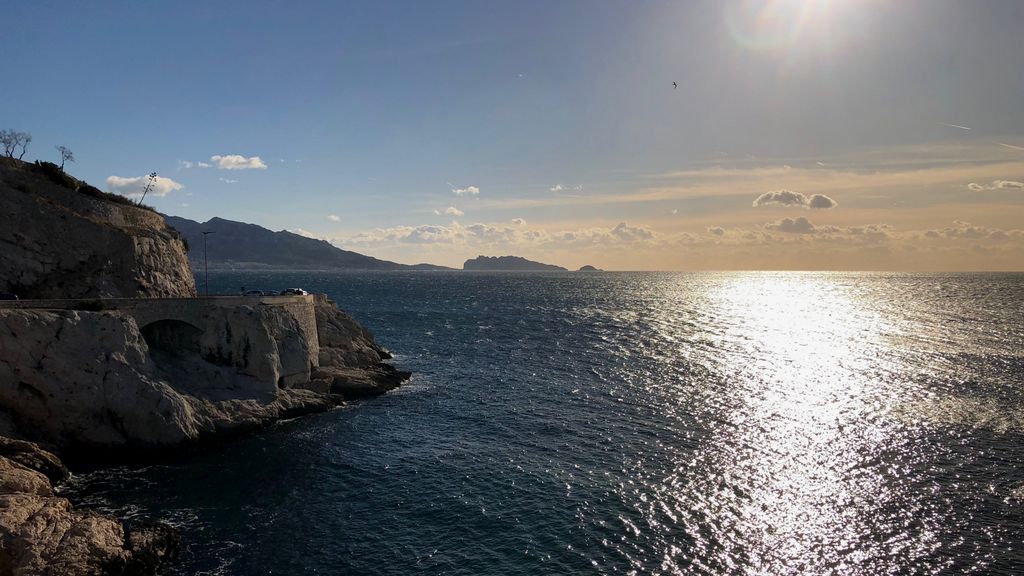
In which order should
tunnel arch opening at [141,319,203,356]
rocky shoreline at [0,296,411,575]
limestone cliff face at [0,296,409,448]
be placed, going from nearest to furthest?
rocky shoreline at [0,296,411,575]
limestone cliff face at [0,296,409,448]
tunnel arch opening at [141,319,203,356]

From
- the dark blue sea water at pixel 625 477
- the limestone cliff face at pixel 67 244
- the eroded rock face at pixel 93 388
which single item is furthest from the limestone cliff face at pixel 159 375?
the limestone cliff face at pixel 67 244

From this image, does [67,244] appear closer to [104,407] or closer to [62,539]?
[104,407]

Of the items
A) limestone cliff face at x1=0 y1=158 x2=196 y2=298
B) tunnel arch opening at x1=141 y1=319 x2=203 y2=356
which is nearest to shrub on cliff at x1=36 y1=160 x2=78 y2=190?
limestone cliff face at x1=0 y1=158 x2=196 y2=298

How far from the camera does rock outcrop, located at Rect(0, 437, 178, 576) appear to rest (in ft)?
72.8

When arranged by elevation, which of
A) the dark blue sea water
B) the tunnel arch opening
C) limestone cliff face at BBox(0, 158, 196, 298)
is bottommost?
the dark blue sea water

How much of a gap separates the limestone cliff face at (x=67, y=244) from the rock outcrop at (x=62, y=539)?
24761 millimetres

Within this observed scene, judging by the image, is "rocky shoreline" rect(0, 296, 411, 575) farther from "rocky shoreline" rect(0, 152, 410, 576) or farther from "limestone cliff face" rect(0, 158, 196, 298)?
"limestone cliff face" rect(0, 158, 196, 298)

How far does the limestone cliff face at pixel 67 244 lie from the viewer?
45.8m

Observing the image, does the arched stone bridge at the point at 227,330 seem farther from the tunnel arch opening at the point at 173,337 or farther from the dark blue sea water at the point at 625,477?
the dark blue sea water at the point at 625,477

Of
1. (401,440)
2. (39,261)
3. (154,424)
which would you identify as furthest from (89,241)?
(401,440)

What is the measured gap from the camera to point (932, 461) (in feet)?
126

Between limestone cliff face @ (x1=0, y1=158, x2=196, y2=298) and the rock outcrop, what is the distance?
81.2ft

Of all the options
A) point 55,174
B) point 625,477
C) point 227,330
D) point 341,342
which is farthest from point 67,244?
point 625,477

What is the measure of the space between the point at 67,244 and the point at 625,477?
159 feet
